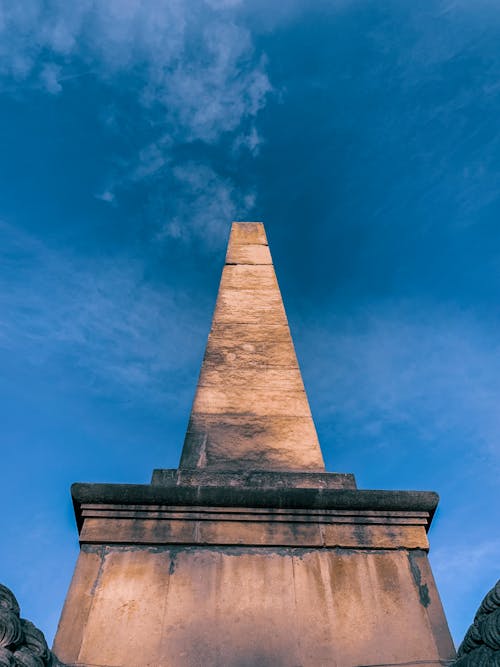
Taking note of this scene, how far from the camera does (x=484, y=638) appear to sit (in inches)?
112

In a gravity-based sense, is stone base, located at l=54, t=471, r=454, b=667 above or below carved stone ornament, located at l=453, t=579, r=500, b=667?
above

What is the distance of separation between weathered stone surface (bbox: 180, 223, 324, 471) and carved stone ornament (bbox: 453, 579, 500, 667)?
1846 millimetres

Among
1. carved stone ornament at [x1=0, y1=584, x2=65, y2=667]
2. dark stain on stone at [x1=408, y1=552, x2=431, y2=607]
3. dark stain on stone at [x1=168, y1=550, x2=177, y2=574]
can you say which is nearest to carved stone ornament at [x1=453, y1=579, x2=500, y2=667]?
dark stain on stone at [x1=408, y1=552, x2=431, y2=607]

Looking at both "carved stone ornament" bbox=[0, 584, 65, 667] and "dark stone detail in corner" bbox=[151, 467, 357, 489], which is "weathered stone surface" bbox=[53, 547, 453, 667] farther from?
"dark stone detail in corner" bbox=[151, 467, 357, 489]

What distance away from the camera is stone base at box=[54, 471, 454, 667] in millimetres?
3279

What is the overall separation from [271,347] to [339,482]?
184cm

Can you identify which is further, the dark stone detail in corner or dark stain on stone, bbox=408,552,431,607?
the dark stone detail in corner

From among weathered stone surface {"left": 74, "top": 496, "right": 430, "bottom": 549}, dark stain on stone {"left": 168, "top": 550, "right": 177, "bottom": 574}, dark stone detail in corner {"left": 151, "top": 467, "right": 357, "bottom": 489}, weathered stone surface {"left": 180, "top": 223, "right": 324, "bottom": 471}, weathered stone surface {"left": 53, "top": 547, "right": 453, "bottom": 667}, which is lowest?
weathered stone surface {"left": 53, "top": 547, "right": 453, "bottom": 667}

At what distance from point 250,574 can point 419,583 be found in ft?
3.33

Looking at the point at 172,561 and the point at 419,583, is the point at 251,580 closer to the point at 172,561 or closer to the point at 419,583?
the point at 172,561

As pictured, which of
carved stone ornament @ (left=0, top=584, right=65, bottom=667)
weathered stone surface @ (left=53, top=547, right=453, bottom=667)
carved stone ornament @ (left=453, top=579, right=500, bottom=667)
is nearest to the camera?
carved stone ornament @ (left=0, top=584, right=65, bottom=667)

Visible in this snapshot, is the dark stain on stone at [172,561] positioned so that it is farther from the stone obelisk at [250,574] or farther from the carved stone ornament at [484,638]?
the carved stone ornament at [484,638]

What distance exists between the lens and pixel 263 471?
14.3ft

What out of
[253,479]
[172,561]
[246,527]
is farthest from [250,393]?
[172,561]
